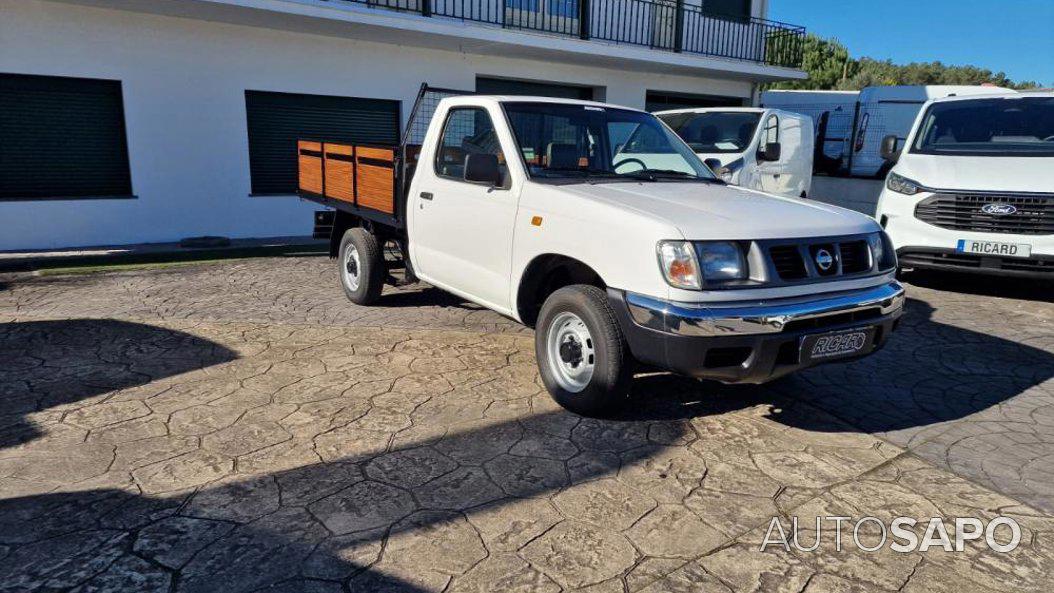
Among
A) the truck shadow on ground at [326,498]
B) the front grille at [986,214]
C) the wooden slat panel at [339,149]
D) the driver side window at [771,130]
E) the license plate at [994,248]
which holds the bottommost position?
the truck shadow on ground at [326,498]

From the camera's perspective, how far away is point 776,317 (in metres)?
3.59

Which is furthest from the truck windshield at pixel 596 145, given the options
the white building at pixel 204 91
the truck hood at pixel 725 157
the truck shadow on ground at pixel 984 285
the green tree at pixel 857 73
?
the green tree at pixel 857 73

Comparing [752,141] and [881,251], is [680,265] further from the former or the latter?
[752,141]

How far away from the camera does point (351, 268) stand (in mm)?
7055

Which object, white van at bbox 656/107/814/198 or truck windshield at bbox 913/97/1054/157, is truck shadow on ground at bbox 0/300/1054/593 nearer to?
truck windshield at bbox 913/97/1054/157

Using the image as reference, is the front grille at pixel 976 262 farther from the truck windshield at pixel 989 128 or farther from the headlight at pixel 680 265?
the headlight at pixel 680 265

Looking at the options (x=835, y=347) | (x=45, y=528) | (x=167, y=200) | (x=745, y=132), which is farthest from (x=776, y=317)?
(x=167, y=200)

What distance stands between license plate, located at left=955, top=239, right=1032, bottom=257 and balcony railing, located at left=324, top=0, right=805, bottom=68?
949cm

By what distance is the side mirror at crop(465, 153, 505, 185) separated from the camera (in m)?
4.51

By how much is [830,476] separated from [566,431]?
4.67 ft

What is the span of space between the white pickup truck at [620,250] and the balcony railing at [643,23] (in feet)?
27.1

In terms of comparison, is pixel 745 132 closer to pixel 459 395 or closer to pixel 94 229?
pixel 459 395

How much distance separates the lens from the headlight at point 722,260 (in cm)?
361

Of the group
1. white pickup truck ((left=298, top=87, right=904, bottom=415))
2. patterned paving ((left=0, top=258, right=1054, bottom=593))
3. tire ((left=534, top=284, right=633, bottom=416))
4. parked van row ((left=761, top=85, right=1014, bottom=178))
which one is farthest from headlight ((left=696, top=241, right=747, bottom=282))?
parked van row ((left=761, top=85, right=1014, bottom=178))
